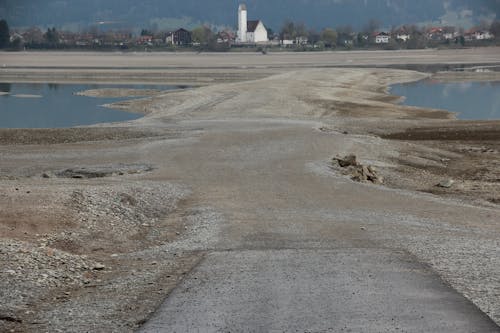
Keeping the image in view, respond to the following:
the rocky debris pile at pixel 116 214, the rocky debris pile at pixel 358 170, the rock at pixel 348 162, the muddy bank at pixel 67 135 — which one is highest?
the rocky debris pile at pixel 116 214

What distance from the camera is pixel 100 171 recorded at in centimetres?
2350

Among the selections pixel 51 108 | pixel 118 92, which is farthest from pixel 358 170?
pixel 118 92

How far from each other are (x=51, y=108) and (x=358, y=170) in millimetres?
35463

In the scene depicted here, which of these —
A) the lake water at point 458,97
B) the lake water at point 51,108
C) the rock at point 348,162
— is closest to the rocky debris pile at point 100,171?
the rock at point 348,162

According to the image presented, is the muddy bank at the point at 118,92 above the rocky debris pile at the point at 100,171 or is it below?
below

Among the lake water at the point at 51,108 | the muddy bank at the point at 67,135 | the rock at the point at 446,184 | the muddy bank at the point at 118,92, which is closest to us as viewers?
the rock at the point at 446,184

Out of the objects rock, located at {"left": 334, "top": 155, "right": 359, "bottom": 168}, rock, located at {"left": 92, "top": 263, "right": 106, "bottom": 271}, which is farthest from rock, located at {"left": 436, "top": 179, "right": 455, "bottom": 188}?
rock, located at {"left": 92, "top": 263, "right": 106, "bottom": 271}

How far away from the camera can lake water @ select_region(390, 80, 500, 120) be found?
172 ft

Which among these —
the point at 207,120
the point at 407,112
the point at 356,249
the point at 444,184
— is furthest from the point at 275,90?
the point at 356,249

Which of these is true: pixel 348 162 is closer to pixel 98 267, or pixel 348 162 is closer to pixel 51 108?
pixel 98 267

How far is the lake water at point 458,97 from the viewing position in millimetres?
52562

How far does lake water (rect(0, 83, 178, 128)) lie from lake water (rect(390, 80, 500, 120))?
19.1 meters

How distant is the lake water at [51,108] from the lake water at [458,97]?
1913 centimetres

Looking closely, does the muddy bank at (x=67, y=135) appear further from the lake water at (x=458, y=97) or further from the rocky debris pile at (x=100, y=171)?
the lake water at (x=458, y=97)
